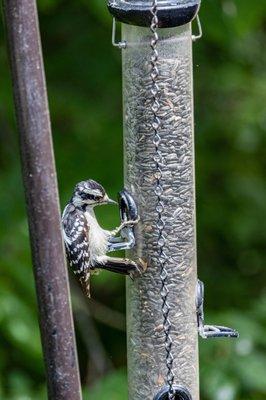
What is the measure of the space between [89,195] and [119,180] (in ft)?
5.44

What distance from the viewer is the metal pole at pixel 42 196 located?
6.54 ft

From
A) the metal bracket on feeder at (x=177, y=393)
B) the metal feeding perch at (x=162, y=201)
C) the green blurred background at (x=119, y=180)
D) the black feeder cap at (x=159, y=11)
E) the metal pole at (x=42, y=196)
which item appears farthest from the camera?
the green blurred background at (x=119, y=180)

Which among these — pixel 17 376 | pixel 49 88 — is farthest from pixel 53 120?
pixel 17 376

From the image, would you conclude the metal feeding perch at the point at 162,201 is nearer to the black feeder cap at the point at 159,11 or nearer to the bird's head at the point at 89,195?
the black feeder cap at the point at 159,11

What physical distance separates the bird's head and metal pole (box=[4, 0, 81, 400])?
3.04ft

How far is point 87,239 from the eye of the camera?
9.89 ft

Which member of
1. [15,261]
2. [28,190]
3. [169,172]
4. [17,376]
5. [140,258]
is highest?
[28,190]

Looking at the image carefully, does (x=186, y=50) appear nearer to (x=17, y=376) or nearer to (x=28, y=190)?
(x=28, y=190)

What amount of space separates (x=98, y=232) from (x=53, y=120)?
2.17 metres

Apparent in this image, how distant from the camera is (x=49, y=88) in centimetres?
507

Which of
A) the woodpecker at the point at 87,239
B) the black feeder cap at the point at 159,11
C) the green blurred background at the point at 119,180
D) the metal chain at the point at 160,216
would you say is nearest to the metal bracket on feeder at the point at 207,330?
the metal chain at the point at 160,216

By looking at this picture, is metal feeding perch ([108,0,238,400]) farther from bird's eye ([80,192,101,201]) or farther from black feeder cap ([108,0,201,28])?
bird's eye ([80,192,101,201])

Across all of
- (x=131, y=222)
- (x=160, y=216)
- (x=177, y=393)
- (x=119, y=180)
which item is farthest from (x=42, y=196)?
(x=119, y=180)

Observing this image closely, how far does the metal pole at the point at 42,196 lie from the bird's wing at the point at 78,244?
0.86m
